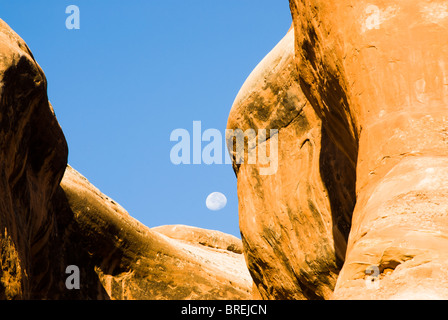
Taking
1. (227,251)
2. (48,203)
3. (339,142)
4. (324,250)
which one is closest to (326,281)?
(324,250)

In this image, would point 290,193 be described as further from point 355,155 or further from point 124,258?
point 124,258

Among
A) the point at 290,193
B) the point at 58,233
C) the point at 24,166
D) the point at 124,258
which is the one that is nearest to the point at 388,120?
the point at 290,193

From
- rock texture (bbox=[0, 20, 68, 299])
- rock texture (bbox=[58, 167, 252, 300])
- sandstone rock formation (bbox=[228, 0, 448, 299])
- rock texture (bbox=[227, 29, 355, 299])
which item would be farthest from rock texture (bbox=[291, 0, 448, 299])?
rock texture (bbox=[58, 167, 252, 300])

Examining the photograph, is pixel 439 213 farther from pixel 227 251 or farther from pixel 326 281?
pixel 227 251

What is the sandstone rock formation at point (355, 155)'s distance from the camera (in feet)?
15.0

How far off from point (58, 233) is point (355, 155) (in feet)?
20.1

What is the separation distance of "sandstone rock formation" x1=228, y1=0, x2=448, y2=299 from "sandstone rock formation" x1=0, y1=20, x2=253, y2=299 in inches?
97.7

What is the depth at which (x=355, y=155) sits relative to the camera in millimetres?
7379

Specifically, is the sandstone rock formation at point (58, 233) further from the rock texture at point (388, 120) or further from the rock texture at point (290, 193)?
the rock texture at point (388, 120)

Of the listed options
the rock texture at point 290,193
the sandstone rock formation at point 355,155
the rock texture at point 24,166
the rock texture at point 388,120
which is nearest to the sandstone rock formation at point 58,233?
the rock texture at point 24,166

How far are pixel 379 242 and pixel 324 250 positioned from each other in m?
5.15

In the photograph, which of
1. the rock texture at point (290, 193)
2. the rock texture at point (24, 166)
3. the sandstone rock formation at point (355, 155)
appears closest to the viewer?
the sandstone rock formation at point (355, 155)

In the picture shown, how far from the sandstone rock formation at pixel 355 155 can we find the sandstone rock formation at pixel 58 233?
8.14 ft
